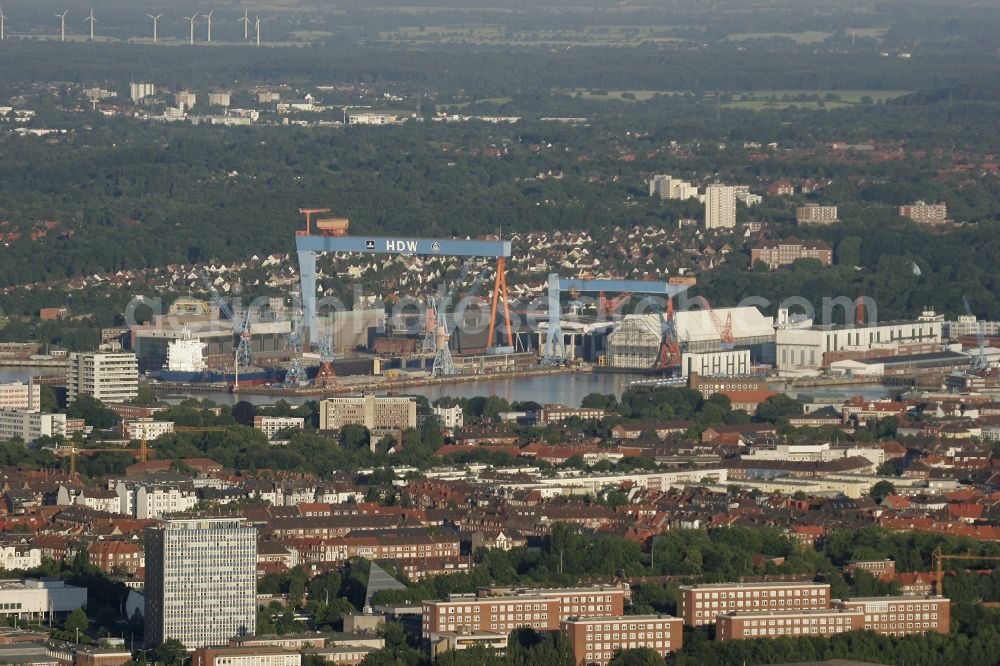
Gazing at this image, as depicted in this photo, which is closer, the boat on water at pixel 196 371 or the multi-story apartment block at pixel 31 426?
the multi-story apartment block at pixel 31 426

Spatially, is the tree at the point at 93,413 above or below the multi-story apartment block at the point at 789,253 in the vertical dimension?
below

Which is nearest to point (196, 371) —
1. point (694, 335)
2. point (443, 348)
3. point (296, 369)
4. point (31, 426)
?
point (296, 369)

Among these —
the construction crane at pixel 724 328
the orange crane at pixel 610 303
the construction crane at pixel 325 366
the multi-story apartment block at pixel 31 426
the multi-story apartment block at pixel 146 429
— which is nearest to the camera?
the multi-story apartment block at pixel 146 429

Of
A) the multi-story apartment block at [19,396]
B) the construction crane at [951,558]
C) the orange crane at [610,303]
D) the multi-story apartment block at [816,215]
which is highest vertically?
the multi-story apartment block at [816,215]

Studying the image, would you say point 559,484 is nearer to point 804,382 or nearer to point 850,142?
point 804,382

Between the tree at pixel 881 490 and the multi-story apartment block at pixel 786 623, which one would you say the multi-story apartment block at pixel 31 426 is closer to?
the tree at pixel 881 490

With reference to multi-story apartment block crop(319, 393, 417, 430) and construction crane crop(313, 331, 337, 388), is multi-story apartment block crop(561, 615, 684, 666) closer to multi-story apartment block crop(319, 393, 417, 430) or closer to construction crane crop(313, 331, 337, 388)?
multi-story apartment block crop(319, 393, 417, 430)

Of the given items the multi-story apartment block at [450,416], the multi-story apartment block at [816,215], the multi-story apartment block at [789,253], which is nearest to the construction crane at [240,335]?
the multi-story apartment block at [450,416]

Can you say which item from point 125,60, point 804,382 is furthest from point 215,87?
point 804,382
